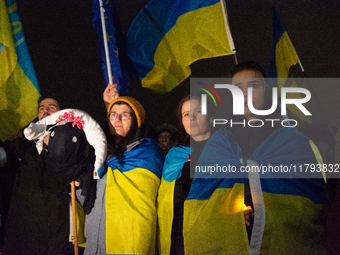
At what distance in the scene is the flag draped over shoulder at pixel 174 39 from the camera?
3.01 metres

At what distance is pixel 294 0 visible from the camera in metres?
4.48

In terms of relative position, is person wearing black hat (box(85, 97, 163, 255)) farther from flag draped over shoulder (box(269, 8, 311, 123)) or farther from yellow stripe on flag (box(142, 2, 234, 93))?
flag draped over shoulder (box(269, 8, 311, 123))

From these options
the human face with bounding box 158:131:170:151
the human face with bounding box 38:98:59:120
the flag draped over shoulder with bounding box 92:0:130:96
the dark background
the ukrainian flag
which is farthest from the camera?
the dark background

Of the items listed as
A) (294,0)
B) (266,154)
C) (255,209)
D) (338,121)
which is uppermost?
(294,0)

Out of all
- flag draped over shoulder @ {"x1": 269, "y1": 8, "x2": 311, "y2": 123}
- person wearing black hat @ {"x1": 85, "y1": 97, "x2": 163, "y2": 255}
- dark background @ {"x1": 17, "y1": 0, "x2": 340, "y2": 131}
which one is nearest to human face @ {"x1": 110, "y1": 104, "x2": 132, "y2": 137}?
person wearing black hat @ {"x1": 85, "y1": 97, "x2": 163, "y2": 255}

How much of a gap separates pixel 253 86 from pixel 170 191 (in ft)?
3.27

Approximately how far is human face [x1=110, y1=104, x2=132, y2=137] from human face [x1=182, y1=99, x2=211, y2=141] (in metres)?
Answer: 0.51

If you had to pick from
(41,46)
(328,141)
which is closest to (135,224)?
(328,141)

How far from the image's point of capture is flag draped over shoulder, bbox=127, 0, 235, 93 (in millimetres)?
3008

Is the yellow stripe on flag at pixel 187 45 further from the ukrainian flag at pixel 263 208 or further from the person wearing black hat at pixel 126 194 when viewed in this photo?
the ukrainian flag at pixel 263 208

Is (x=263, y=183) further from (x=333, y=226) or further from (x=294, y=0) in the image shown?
(x=294, y=0)

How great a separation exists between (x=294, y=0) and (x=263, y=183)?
11.2 feet

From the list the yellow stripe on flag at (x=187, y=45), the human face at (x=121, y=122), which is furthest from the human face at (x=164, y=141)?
the human face at (x=121, y=122)

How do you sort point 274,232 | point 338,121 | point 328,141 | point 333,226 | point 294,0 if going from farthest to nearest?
point 294,0, point 338,121, point 328,141, point 333,226, point 274,232
